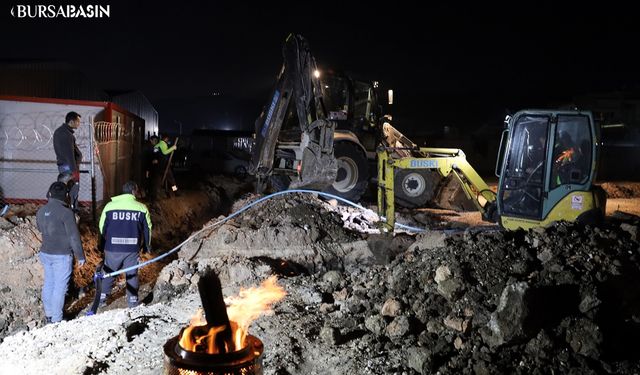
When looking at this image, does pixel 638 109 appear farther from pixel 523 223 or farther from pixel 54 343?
pixel 54 343

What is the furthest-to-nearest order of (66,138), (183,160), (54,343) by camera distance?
(183,160), (66,138), (54,343)

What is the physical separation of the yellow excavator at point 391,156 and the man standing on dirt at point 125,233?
4.24 metres

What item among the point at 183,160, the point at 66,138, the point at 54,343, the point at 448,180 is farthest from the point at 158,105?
the point at 54,343

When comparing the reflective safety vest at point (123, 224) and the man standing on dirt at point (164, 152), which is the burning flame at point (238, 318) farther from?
the man standing on dirt at point (164, 152)

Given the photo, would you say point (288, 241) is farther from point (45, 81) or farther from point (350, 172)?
point (45, 81)

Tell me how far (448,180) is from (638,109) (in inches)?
1035

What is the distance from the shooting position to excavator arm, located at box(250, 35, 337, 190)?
38.5ft

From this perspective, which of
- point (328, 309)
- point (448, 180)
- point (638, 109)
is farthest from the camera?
point (638, 109)

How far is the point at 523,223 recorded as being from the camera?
343 inches

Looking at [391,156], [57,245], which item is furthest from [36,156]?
[391,156]

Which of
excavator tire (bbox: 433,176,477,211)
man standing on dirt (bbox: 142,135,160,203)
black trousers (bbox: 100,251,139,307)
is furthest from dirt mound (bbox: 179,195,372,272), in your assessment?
excavator tire (bbox: 433,176,477,211)

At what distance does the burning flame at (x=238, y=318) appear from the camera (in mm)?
3125

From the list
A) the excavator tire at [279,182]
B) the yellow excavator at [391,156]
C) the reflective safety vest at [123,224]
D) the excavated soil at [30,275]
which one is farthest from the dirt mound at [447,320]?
the excavator tire at [279,182]

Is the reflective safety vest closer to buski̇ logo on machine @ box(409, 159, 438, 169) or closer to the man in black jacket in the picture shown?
the man in black jacket
